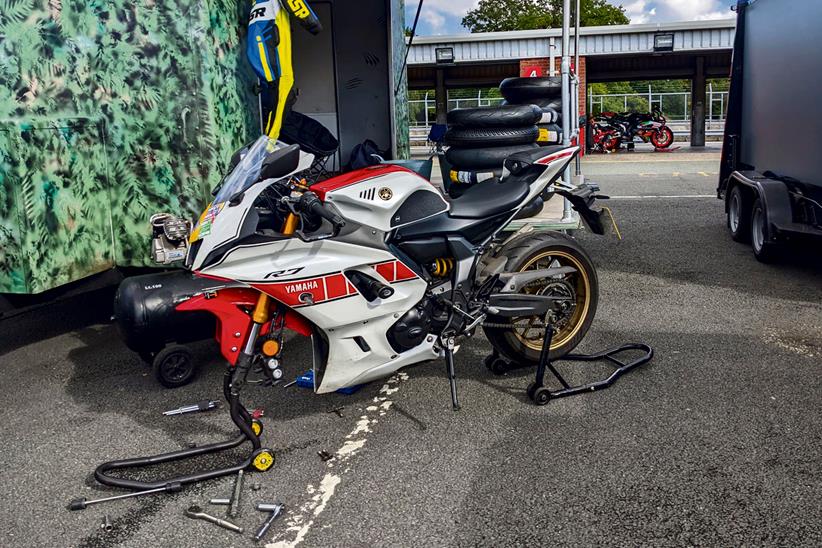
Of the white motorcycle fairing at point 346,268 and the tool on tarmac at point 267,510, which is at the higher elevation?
the white motorcycle fairing at point 346,268

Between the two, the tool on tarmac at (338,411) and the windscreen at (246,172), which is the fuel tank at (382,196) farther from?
the tool on tarmac at (338,411)

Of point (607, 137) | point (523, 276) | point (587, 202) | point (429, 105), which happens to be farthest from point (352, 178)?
point (429, 105)

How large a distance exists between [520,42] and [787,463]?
22618 millimetres

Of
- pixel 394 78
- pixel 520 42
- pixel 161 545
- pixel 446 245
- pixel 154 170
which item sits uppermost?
pixel 520 42

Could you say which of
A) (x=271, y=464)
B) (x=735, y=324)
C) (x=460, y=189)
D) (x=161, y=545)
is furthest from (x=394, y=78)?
(x=161, y=545)

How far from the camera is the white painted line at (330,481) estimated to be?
2.93 metres

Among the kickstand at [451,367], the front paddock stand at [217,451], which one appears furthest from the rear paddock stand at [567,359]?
the front paddock stand at [217,451]

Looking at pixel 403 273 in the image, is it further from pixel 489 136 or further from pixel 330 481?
pixel 489 136

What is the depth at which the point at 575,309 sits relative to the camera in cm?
461

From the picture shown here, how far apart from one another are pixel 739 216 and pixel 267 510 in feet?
21.8

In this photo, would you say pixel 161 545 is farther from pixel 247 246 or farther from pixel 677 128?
pixel 677 128

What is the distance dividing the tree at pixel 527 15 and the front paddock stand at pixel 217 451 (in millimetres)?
56915

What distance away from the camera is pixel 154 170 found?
5254mm

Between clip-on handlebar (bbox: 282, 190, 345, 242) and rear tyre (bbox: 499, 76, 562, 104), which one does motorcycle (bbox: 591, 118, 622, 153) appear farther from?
clip-on handlebar (bbox: 282, 190, 345, 242)
